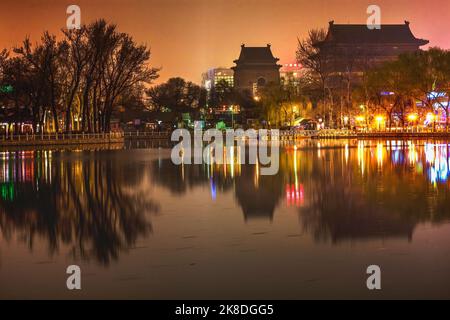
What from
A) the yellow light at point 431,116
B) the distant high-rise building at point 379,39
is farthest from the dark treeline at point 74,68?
the distant high-rise building at point 379,39

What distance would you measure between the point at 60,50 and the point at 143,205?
191ft

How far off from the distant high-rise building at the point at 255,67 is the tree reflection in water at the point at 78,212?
15282 centimetres

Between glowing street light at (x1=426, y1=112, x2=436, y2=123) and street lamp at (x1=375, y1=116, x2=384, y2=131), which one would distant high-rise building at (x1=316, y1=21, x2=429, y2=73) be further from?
glowing street light at (x1=426, y1=112, x2=436, y2=123)

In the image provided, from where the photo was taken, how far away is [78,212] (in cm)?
1694

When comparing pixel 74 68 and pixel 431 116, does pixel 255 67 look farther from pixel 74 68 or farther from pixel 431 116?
pixel 74 68

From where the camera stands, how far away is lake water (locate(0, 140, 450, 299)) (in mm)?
9500

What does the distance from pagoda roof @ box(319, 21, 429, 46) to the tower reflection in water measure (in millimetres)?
105102


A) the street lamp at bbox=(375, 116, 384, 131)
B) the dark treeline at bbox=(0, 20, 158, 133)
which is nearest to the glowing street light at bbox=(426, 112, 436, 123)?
the street lamp at bbox=(375, 116, 384, 131)

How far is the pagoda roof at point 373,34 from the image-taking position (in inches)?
5261

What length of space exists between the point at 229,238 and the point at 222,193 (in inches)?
311

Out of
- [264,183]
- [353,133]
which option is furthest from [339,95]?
[264,183]

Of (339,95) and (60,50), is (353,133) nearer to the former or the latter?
(339,95)

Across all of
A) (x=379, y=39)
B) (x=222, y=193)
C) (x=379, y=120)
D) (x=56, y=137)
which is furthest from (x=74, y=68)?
(x=379, y=39)

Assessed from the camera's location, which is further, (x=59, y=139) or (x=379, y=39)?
(x=379, y=39)
